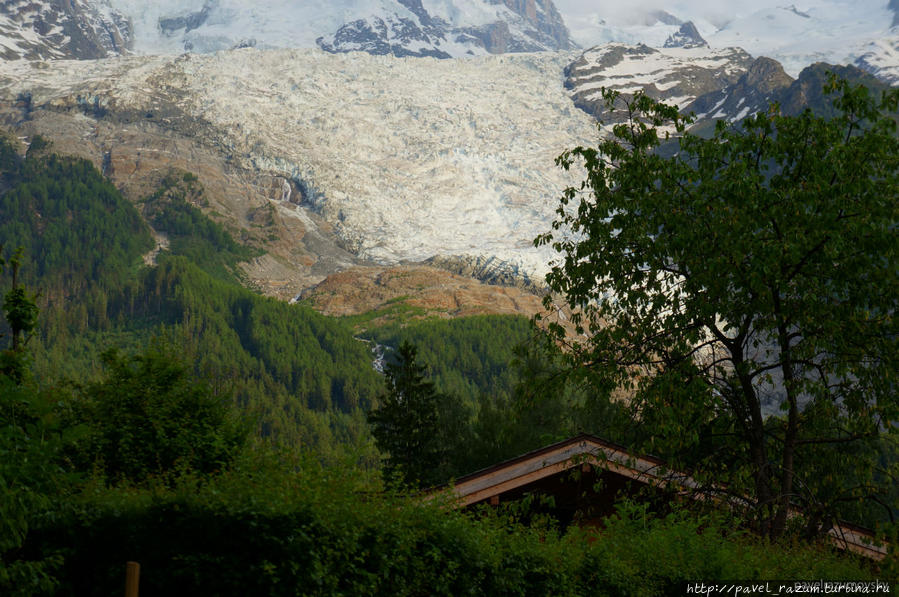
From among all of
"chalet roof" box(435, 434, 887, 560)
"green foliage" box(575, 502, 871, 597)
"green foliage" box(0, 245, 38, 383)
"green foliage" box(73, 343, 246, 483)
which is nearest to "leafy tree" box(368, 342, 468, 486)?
"green foliage" box(73, 343, 246, 483)

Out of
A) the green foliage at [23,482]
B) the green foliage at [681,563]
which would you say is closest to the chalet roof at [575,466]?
the green foliage at [681,563]

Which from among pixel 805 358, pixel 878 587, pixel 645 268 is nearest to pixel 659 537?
pixel 878 587

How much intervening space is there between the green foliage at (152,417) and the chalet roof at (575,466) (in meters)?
5.26

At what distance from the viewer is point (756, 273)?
1206cm

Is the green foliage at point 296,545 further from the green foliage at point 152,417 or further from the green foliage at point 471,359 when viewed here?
the green foliage at point 471,359

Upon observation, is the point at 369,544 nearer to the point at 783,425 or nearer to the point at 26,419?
the point at 26,419

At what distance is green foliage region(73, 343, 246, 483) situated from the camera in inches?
754

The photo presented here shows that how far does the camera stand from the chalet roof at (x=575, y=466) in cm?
1423

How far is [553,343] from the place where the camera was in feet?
49.1

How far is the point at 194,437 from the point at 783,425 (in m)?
12.8

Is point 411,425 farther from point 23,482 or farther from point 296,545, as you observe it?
point 23,482

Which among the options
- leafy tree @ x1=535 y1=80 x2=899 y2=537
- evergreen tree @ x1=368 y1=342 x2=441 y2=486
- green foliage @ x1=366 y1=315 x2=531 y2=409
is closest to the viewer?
leafy tree @ x1=535 y1=80 x2=899 y2=537

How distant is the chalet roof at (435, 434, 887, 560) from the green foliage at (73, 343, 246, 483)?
526cm

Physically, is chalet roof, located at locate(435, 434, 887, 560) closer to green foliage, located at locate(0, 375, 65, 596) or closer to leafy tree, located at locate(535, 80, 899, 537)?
leafy tree, located at locate(535, 80, 899, 537)
